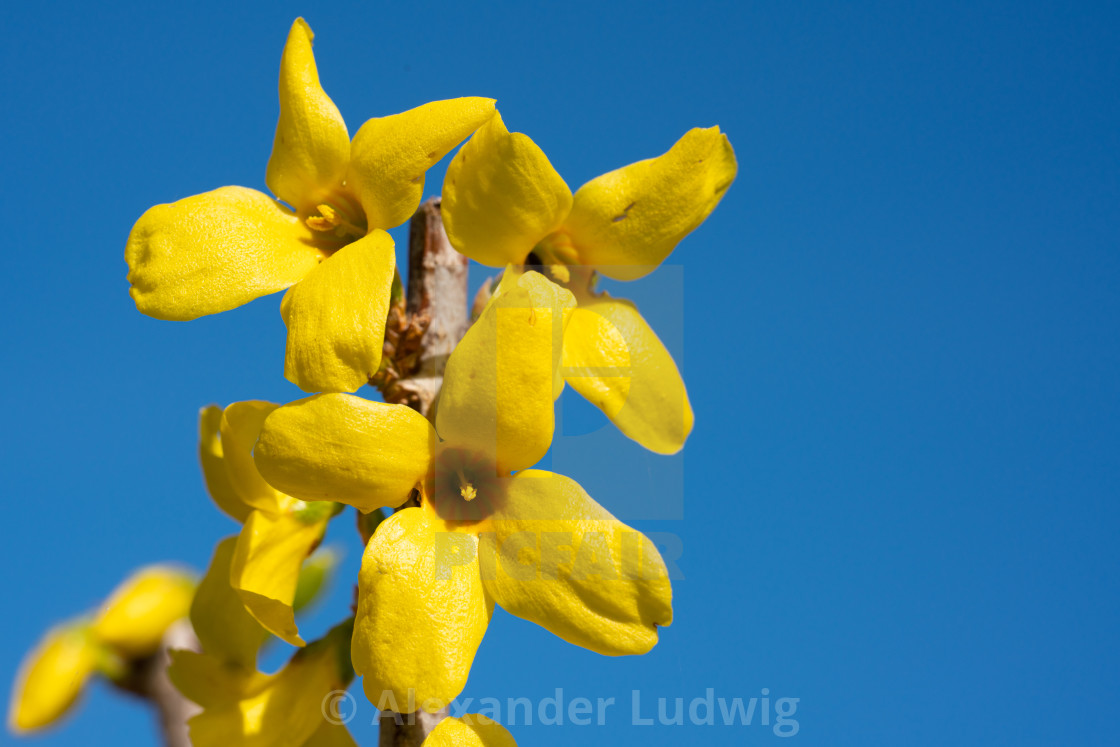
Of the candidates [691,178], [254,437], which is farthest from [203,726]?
[691,178]

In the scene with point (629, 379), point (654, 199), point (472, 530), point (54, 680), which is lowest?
point (54, 680)

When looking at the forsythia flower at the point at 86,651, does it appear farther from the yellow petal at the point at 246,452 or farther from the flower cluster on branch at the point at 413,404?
the yellow petal at the point at 246,452

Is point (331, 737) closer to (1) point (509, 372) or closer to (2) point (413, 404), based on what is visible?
(2) point (413, 404)

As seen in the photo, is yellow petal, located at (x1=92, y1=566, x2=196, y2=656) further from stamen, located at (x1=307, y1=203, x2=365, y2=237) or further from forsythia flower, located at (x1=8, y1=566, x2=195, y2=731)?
stamen, located at (x1=307, y1=203, x2=365, y2=237)

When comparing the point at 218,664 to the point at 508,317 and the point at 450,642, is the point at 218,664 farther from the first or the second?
the point at 508,317

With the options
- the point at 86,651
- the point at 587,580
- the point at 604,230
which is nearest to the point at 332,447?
the point at 587,580

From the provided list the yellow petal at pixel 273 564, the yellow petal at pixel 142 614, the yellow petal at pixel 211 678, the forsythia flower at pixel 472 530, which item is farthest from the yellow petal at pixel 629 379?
the yellow petal at pixel 142 614
